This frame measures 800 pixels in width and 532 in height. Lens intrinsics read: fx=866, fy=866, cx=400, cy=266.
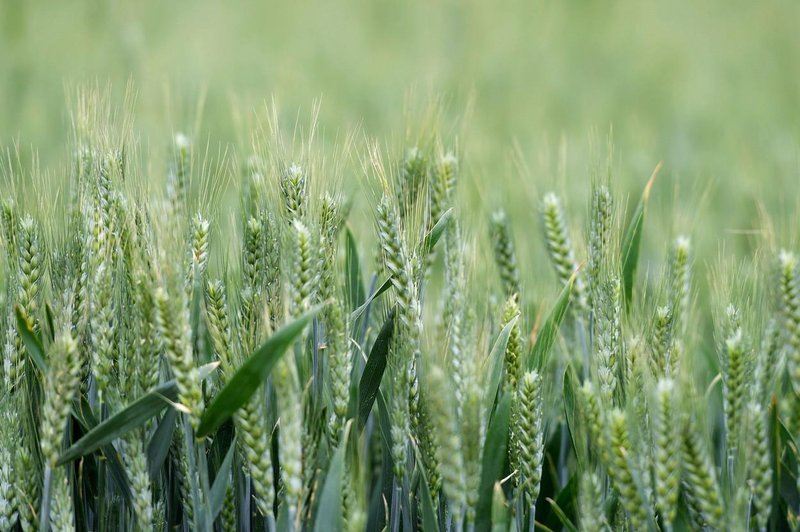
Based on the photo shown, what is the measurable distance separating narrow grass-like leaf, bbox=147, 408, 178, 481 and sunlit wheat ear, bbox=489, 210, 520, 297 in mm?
566

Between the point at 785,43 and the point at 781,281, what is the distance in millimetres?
4051

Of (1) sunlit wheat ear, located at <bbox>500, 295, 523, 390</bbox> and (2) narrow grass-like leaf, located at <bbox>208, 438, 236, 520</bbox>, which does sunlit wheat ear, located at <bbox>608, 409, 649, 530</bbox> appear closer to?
(1) sunlit wheat ear, located at <bbox>500, 295, 523, 390</bbox>

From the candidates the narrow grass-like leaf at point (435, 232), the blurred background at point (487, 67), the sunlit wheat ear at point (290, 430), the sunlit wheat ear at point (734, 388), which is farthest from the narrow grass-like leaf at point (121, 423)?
the blurred background at point (487, 67)

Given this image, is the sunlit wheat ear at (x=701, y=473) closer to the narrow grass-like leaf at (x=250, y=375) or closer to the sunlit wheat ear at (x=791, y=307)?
the sunlit wheat ear at (x=791, y=307)

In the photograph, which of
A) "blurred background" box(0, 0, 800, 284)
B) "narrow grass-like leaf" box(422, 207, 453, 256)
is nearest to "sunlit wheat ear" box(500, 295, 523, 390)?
"narrow grass-like leaf" box(422, 207, 453, 256)

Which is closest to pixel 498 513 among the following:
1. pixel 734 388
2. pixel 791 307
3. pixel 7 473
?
pixel 734 388

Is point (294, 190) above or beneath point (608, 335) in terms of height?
above

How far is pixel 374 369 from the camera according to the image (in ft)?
3.34

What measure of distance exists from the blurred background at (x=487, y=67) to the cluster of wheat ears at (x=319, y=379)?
1.62m

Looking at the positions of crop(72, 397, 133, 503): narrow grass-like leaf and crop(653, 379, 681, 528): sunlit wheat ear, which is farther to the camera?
crop(72, 397, 133, 503): narrow grass-like leaf

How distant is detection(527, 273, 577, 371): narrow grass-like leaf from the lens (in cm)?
102

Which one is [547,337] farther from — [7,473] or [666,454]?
[7,473]

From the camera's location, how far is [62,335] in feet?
2.77

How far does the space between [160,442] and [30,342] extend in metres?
0.17
